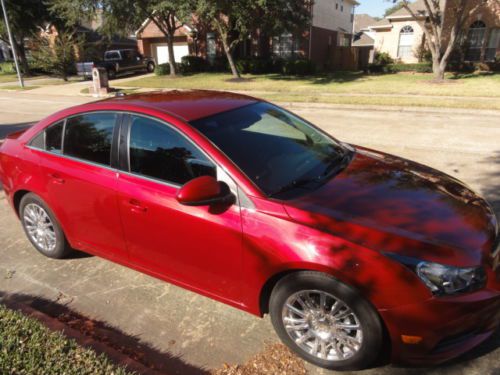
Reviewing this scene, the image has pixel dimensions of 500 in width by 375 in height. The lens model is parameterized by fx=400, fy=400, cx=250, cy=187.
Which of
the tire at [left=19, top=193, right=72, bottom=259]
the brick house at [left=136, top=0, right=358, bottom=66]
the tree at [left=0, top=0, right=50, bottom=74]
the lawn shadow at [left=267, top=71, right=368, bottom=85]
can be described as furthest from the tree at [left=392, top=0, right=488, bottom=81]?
the tree at [left=0, top=0, right=50, bottom=74]

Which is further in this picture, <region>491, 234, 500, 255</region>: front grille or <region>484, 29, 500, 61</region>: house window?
<region>484, 29, 500, 61</region>: house window

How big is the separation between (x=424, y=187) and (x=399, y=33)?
31956mm

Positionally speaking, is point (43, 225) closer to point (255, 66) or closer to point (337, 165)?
point (337, 165)

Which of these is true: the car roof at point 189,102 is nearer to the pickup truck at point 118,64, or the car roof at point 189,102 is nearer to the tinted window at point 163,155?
the tinted window at point 163,155

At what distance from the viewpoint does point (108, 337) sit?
10.1ft

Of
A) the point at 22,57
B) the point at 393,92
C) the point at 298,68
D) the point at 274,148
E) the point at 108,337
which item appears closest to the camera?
the point at 108,337

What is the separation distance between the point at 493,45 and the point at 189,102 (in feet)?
97.6

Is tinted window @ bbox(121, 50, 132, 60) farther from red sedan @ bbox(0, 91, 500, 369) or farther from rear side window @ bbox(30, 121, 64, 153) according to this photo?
red sedan @ bbox(0, 91, 500, 369)

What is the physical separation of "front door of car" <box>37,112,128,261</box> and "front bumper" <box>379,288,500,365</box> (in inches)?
89.6

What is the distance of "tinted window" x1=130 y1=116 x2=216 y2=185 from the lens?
9.73 feet

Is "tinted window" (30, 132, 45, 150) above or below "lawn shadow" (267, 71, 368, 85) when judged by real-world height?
above

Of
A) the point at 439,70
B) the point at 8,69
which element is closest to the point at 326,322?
the point at 439,70

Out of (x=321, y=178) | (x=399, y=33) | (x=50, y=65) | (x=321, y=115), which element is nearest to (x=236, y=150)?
(x=321, y=178)

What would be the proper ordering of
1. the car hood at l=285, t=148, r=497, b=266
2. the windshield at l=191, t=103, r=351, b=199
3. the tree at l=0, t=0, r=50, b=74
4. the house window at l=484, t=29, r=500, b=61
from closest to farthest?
the car hood at l=285, t=148, r=497, b=266 < the windshield at l=191, t=103, r=351, b=199 < the house window at l=484, t=29, r=500, b=61 < the tree at l=0, t=0, r=50, b=74
